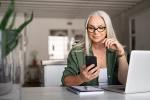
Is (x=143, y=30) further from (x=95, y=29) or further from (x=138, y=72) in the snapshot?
(x=138, y=72)

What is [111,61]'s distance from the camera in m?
2.22

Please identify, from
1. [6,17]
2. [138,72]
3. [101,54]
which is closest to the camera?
[6,17]

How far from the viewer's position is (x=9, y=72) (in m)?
1.24

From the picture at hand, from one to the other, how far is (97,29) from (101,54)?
231 mm

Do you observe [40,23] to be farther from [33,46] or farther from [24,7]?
[24,7]

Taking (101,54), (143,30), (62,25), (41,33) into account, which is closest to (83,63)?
(101,54)

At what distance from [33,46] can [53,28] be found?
123 centimetres

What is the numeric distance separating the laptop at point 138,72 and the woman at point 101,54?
1.19 feet

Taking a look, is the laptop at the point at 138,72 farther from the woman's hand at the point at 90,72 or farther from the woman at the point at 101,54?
the woman at the point at 101,54

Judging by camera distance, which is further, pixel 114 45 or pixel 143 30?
pixel 143 30

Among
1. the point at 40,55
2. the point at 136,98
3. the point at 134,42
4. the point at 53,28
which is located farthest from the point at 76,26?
the point at 136,98

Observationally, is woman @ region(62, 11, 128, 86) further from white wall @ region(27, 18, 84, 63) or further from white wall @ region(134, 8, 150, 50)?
white wall @ region(27, 18, 84, 63)

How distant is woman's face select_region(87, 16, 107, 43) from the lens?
2141mm

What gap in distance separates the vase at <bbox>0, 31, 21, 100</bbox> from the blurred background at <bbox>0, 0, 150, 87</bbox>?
6.38m
